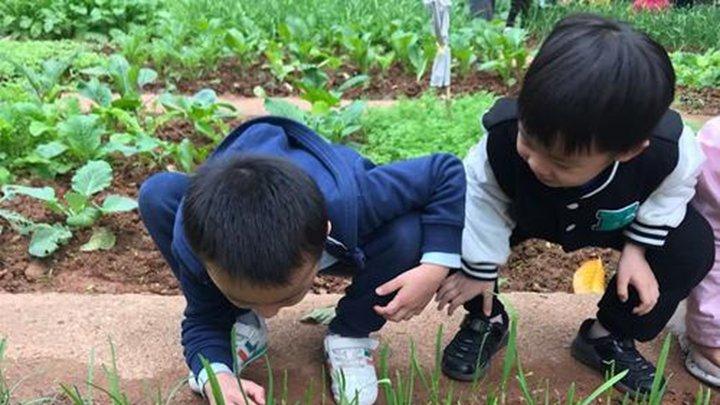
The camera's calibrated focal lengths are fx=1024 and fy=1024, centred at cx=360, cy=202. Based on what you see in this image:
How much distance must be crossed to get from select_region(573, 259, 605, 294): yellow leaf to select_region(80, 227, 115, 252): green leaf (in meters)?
1.20

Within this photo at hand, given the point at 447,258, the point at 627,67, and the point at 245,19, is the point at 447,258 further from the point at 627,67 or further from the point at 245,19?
the point at 245,19

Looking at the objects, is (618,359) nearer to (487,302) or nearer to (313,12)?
(487,302)

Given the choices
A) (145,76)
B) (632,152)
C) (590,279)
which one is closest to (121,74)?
(145,76)

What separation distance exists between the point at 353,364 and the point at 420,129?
1.32m

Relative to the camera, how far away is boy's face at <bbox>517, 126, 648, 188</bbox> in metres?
1.70

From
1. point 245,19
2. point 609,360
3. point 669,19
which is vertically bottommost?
point 669,19

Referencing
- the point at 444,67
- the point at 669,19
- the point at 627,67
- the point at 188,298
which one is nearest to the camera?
the point at 627,67

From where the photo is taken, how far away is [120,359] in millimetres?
2027

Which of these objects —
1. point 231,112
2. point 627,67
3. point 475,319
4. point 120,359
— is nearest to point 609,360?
point 475,319

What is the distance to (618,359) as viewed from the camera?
6.74 feet

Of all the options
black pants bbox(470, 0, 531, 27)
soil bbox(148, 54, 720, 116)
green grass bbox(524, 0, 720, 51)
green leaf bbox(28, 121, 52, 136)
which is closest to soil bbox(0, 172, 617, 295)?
green leaf bbox(28, 121, 52, 136)

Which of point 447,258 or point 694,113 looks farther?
point 694,113

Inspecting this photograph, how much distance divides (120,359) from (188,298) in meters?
0.24

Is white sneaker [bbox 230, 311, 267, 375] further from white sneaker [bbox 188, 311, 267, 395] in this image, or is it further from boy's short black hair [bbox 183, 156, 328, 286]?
boy's short black hair [bbox 183, 156, 328, 286]
